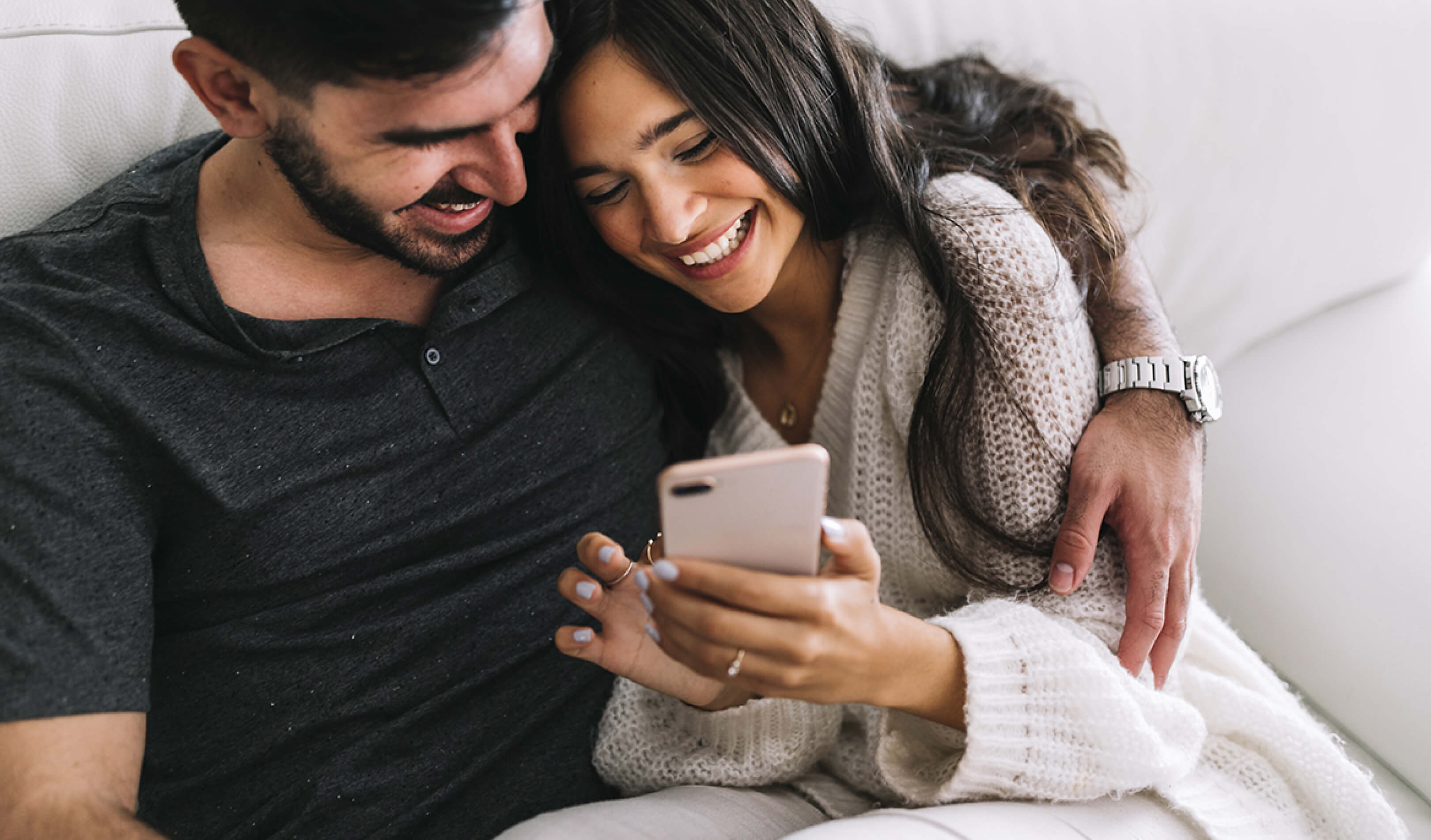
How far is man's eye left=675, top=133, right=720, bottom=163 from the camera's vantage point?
2.99 ft

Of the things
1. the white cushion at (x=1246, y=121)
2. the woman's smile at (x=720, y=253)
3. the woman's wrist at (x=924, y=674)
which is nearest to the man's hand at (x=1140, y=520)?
the woman's wrist at (x=924, y=674)

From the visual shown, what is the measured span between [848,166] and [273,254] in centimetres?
60

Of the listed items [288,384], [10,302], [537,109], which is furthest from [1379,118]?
[10,302]

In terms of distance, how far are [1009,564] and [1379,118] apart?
805 millimetres

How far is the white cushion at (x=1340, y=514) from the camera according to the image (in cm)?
101

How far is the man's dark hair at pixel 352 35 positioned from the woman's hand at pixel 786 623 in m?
0.46

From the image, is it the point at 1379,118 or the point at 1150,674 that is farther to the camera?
the point at 1379,118

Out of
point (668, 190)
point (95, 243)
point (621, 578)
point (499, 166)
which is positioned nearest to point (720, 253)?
point (668, 190)

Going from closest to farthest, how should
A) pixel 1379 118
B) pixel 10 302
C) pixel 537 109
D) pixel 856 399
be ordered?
pixel 10 302 < pixel 537 109 < pixel 856 399 < pixel 1379 118

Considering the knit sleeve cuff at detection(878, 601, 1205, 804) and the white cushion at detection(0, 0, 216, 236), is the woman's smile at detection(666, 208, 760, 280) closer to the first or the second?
the knit sleeve cuff at detection(878, 601, 1205, 804)

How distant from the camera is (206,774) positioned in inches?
35.2

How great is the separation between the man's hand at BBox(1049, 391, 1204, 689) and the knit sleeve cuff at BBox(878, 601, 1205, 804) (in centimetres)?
5

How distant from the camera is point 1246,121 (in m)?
1.23

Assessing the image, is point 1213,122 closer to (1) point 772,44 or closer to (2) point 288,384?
(1) point 772,44
